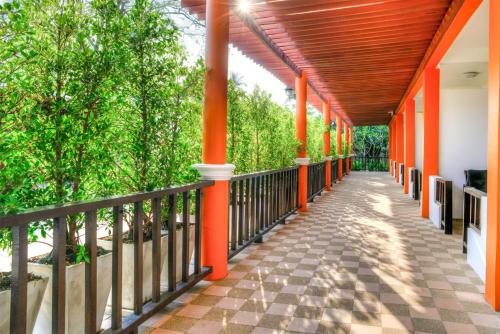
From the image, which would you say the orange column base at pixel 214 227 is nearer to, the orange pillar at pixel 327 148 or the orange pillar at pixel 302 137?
the orange pillar at pixel 302 137

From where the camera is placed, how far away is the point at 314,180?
349 inches

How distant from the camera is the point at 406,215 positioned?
6953 millimetres

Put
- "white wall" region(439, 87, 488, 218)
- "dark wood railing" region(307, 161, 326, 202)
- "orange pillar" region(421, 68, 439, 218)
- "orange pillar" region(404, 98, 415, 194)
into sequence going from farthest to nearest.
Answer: "orange pillar" region(404, 98, 415, 194), "dark wood railing" region(307, 161, 326, 202), "white wall" region(439, 87, 488, 218), "orange pillar" region(421, 68, 439, 218)

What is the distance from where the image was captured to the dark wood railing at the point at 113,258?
4.76 feet

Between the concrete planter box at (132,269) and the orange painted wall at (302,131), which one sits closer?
the concrete planter box at (132,269)

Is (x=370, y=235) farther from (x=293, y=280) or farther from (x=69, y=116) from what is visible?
(x=69, y=116)

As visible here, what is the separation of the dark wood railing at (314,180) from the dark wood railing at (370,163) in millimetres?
17801

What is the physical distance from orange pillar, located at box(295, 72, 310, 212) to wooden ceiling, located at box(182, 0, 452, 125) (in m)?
0.36

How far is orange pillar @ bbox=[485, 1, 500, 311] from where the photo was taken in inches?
107

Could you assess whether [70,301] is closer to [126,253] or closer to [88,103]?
[126,253]

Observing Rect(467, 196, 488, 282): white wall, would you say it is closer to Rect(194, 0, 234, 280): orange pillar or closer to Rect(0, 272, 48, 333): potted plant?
Rect(194, 0, 234, 280): orange pillar

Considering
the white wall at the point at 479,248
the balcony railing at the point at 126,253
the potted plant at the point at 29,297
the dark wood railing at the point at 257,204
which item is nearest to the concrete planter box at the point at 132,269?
the balcony railing at the point at 126,253

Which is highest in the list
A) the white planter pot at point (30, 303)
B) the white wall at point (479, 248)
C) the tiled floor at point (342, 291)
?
the white planter pot at point (30, 303)

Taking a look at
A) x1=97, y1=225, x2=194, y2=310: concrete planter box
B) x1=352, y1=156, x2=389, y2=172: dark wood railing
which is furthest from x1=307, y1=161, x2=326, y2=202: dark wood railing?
x1=352, y1=156, x2=389, y2=172: dark wood railing
